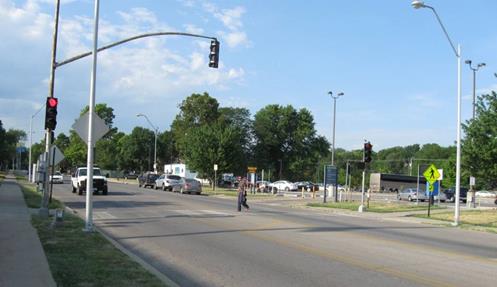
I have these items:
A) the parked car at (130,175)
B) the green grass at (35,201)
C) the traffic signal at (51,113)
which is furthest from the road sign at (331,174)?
the parked car at (130,175)

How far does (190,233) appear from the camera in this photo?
16.3 meters

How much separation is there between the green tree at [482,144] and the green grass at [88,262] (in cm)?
2382

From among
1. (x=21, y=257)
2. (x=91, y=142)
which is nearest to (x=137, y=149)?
(x=91, y=142)

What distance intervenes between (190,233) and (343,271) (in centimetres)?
696

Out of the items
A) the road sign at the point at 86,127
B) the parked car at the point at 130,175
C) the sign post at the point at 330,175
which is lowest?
the parked car at the point at 130,175

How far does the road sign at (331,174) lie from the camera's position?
4075 centimetres

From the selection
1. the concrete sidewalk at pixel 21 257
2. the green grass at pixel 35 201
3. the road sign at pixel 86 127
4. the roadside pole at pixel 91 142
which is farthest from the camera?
the green grass at pixel 35 201

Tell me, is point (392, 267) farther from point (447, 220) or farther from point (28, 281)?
point (447, 220)

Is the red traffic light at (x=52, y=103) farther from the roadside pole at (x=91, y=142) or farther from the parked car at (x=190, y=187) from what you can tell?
the parked car at (x=190, y=187)

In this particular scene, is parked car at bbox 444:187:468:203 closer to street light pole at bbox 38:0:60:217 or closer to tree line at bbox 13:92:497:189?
tree line at bbox 13:92:497:189

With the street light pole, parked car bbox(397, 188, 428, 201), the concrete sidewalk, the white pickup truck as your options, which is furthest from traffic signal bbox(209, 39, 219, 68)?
parked car bbox(397, 188, 428, 201)

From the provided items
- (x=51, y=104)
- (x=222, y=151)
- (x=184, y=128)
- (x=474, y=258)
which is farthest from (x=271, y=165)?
(x=474, y=258)

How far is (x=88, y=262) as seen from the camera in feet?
32.8

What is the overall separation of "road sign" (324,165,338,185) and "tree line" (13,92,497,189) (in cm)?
234
